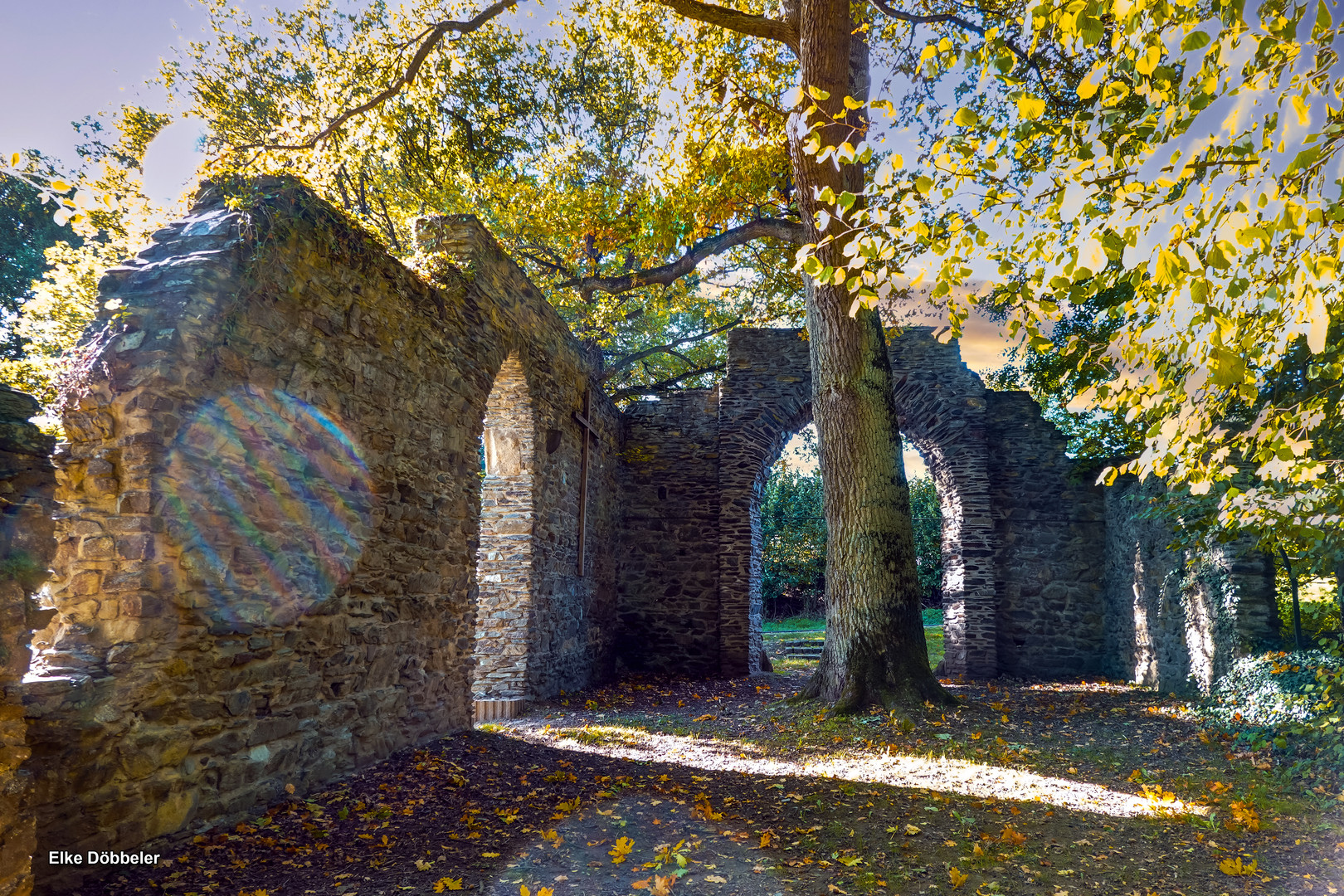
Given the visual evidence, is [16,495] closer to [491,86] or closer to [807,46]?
[807,46]

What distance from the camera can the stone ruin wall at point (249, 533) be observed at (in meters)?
3.01

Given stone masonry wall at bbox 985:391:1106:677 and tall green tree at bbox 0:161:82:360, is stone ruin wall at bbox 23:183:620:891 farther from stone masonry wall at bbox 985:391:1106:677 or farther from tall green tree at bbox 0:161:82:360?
tall green tree at bbox 0:161:82:360

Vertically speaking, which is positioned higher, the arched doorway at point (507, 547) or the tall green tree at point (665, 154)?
the tall green tree at point (665, 154)

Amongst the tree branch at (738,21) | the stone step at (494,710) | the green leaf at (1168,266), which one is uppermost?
the tree branch at (738,21)

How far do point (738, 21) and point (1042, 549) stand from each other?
8.09 meters

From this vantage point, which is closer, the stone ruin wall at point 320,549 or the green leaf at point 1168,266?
the green leaf at point 1168,266

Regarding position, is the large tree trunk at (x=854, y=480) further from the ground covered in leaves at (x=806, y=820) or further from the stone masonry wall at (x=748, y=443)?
the stone masonry wall at (x=748, y=443)

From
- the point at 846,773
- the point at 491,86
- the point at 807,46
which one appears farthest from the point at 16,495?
the point at 491,86

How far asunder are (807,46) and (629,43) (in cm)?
423

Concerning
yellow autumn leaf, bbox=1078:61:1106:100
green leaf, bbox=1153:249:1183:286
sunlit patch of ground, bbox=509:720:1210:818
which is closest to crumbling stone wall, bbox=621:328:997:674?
sunlit patch of ground, bbox=509:720:1210:818

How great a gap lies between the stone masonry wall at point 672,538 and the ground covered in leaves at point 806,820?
15.5 ft

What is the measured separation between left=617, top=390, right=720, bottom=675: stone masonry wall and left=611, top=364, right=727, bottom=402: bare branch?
267cm

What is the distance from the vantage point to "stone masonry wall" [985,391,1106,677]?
33.3ft

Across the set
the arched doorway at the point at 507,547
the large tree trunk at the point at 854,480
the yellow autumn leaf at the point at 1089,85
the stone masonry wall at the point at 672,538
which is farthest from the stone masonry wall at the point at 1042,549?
the yellow autumn leaf at the point at 1089,85
